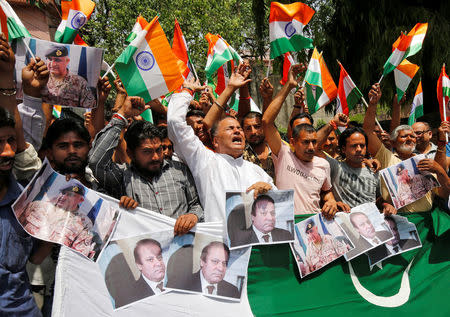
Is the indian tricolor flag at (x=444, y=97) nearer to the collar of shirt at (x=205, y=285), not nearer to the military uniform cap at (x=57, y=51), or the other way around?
the collar of shirt at (x=205, y=285)

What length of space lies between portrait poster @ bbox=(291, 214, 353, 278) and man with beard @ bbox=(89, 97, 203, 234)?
81cm

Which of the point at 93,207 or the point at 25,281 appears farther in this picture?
the point at 93,207

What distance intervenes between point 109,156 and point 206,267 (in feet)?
3.25

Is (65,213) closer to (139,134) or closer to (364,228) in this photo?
(139,134)

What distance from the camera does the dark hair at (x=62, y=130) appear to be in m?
2.58

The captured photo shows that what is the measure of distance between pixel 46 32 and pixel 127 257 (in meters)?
14.7

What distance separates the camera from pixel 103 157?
259 cm

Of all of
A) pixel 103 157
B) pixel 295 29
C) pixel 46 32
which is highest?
pixel 46 32

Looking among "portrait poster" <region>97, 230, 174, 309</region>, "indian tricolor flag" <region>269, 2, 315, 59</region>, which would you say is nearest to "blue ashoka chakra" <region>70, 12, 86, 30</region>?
"portrait poster" <region>97, 230, 174, 309</region>

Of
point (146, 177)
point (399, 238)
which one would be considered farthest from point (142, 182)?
point (399, 238)

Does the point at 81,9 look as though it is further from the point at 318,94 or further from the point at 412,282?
the point at 412,282

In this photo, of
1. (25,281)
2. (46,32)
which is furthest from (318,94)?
(46,32)

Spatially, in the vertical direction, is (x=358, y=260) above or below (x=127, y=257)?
below

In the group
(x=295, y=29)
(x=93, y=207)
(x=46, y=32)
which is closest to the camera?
(x=93, y=207)
